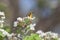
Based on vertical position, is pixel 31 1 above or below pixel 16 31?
above

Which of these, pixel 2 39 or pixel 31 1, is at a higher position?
pixel 31 1

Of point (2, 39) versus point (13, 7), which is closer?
point (2, 39)

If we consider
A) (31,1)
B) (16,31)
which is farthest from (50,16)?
(16,31)

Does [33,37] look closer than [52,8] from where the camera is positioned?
Yes

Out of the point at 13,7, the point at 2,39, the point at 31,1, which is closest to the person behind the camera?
A: the point at 2,39

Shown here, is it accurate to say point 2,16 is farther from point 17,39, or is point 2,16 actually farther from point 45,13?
point 45,13

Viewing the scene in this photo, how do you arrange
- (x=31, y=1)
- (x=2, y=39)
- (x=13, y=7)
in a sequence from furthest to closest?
(x=31, y=1) < (x=13, y=7) < (x=2, y=39)

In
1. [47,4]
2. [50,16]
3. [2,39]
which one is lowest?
[2,39]

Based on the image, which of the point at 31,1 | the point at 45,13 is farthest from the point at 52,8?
the point at 31,1

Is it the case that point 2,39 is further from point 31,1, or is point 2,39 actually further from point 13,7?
point 31,1
